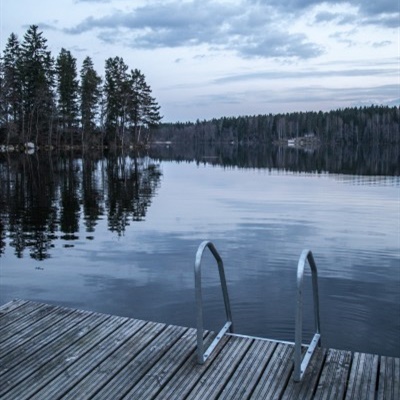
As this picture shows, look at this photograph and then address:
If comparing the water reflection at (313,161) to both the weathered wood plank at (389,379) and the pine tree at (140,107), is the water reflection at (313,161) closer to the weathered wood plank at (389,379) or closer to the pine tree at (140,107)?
the pine tree at (140,107)

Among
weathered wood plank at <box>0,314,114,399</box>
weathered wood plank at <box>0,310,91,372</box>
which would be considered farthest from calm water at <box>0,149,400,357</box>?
weathered wood plank at <box>0,314,114,399</box>

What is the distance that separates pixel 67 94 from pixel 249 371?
7396 centimetres

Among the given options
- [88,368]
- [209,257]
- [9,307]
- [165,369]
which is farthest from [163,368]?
[209,257]

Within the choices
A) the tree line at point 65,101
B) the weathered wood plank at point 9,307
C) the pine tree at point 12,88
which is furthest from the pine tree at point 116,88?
the weathered wood plank at point 9,307

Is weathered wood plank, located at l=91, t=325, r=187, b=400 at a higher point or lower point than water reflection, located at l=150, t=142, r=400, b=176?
lower

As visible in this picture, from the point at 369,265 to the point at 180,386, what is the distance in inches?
319

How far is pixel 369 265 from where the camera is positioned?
1167cm

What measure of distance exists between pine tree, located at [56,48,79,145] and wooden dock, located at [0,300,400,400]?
7061cm

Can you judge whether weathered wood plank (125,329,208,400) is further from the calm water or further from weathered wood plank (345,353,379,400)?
the calm water

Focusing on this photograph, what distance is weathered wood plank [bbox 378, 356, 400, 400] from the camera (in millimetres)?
4535

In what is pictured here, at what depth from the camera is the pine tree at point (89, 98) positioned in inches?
2975

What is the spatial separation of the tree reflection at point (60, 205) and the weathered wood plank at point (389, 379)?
9.43 meters

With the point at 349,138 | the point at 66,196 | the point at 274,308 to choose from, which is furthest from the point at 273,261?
the point at 349,138

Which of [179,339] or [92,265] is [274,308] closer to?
[179,339]
